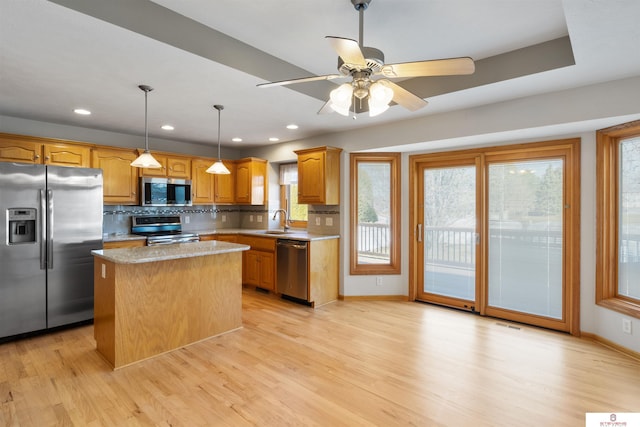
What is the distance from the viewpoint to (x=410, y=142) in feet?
13.1

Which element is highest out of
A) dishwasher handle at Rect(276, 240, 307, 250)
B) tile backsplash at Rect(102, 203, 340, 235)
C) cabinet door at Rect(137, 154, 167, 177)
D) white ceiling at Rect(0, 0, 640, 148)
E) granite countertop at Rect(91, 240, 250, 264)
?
white ceiling at Rect(0, 0, 640, 148)

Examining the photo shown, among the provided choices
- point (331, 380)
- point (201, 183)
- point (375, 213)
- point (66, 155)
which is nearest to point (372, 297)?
point (375, 213)

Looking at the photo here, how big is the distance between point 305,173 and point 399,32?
2.66m

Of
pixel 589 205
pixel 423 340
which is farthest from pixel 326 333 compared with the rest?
pixel 589 205

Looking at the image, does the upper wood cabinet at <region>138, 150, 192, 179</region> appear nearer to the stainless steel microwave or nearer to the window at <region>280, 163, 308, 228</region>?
the stainless steel microwave

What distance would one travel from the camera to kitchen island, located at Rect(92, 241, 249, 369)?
8.89 feet

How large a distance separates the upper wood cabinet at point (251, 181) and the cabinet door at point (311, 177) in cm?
112

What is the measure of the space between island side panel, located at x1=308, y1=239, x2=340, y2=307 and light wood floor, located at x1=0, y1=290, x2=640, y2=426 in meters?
0.81

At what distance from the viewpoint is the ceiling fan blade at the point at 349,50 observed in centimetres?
146

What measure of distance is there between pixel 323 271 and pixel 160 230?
2.68 m

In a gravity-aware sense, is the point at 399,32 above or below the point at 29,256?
above

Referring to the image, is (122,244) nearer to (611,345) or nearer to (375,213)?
(375,213)

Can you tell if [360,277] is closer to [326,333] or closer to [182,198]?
[326,333]

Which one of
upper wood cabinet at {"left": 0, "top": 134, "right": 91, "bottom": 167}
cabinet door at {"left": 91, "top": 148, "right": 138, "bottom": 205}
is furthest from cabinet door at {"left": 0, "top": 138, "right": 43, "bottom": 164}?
cabinet door at {"left": 91, "top": 148, "right": 138, "bottom": 205}
